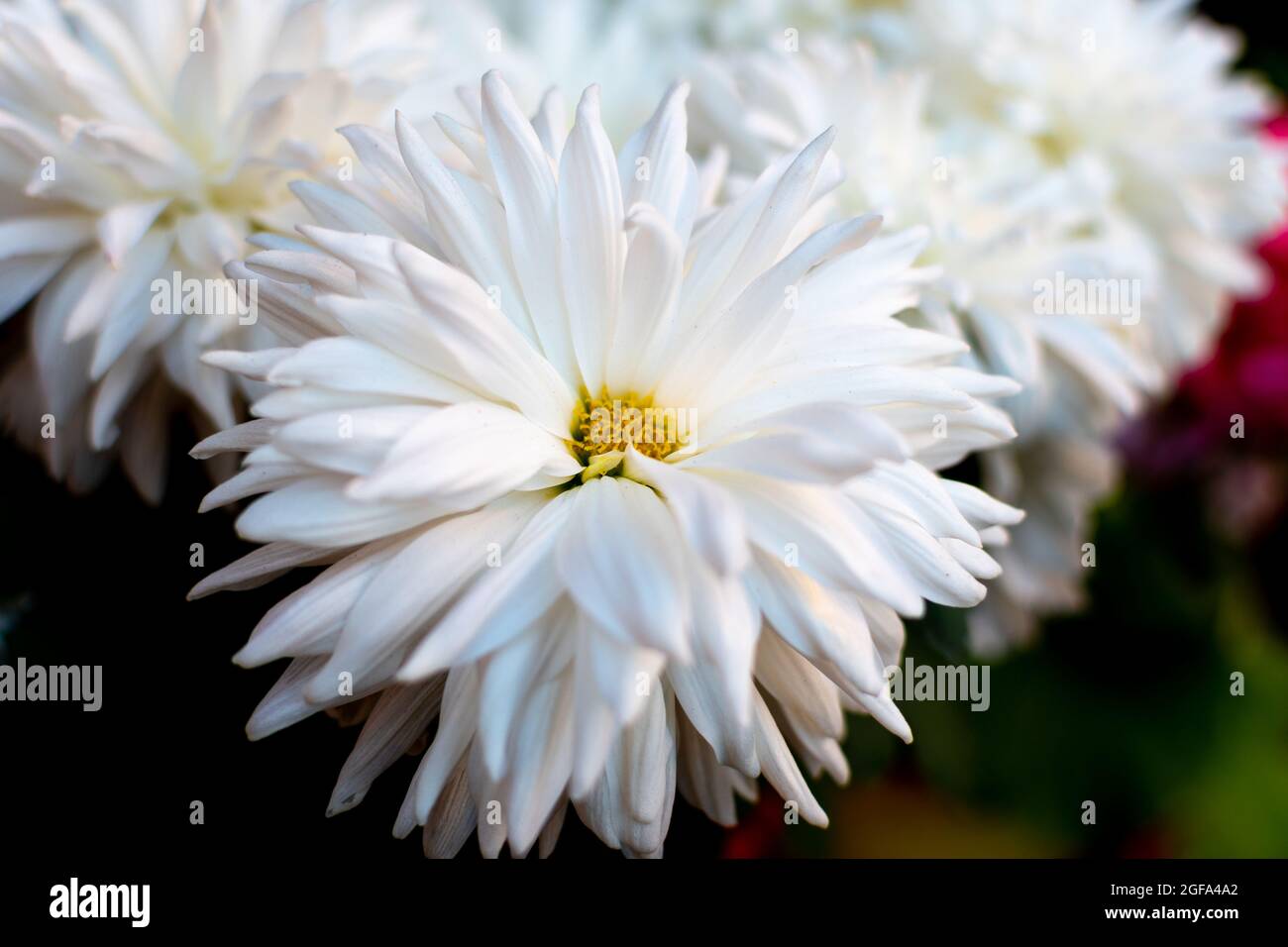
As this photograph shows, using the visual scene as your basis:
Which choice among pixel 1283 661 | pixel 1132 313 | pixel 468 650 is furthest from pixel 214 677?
pixel 1283 661

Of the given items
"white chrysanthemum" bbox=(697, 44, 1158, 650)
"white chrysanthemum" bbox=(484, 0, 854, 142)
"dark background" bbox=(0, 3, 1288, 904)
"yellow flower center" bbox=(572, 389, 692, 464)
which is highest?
"white chrysanthemum" bbox=(484, 0, 854, 142)

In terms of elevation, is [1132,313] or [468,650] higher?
[1132,313]

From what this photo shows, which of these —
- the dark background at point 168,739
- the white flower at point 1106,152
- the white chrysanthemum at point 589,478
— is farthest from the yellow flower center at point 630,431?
the white flower at point 1106,152

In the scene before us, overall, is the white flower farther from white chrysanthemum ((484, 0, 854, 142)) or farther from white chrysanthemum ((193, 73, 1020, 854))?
white chrysanthemum ((193, 73, 1020, 854))

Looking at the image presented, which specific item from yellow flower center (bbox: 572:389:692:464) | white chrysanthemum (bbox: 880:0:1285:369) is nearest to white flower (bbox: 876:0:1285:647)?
white chrysanthemum (bbox: 880:0:1285:369)

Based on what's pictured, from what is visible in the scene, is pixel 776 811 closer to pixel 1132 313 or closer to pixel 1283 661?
pixel 1132 313

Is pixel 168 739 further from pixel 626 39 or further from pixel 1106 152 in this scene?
pixel 1106 152
